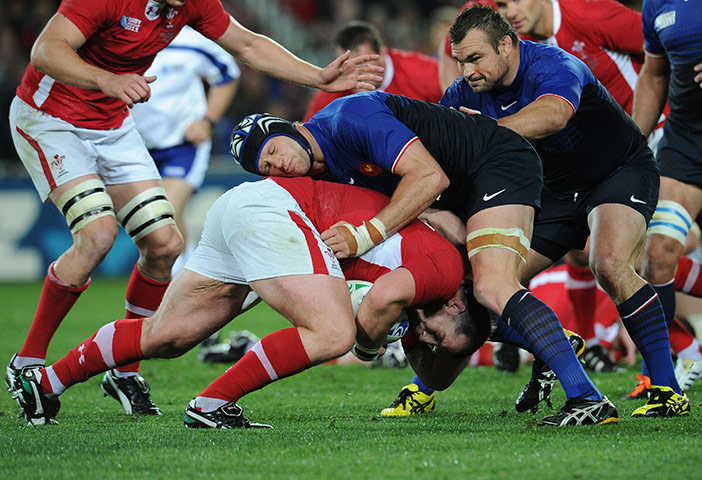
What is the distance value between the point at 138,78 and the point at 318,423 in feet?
5.65

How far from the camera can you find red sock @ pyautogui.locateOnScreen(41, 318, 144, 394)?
4035mm

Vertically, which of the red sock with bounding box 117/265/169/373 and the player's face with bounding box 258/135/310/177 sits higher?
the player's face with bounding box 258/135/310/177

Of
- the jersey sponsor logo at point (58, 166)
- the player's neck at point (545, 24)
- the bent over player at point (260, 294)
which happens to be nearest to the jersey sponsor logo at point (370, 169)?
the bent over player at point (260, 294)

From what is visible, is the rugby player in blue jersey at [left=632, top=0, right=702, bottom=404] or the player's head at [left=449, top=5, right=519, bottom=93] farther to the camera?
the rugby player in blue jersey at [left=632, top=0, right=702, bottom=404]

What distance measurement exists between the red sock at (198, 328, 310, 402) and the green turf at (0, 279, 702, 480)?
0.19 meters

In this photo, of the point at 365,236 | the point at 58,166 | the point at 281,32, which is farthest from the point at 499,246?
the point at 281,32

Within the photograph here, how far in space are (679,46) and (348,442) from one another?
111 inches

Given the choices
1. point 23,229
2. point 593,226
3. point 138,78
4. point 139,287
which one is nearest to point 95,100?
point 138,78

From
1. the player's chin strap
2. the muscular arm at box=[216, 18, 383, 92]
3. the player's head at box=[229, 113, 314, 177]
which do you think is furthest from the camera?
the muscular arm at box=[216, 18, 383, 92]

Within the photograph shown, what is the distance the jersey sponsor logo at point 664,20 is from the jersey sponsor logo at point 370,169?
6.04ft

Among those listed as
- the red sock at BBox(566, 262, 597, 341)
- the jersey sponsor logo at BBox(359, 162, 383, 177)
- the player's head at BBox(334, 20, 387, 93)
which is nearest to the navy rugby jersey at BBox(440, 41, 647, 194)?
the jersey sponsor logo at BBox(359, 162, 383, 177)

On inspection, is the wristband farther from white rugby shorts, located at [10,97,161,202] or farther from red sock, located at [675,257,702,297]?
red sock, located at [675,257,702,297]

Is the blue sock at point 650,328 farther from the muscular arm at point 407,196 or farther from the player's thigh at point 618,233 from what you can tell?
the muscular arm at point 407,196

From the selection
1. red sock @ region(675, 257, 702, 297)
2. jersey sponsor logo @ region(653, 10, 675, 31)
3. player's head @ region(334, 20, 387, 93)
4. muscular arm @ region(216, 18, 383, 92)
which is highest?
jersey sponsor logo @ region(653, 10, 675, 31)
